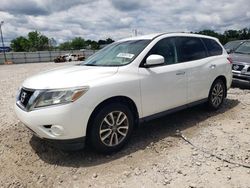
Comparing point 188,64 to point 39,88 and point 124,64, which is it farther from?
point 39,88

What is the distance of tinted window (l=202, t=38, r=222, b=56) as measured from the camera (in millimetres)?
5672

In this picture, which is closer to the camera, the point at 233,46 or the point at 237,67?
the point at 237,67

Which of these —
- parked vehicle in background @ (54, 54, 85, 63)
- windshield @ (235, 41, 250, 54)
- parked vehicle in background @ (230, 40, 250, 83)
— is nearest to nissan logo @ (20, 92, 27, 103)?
parked vehicle in background @ (230, 40, 250, 83)

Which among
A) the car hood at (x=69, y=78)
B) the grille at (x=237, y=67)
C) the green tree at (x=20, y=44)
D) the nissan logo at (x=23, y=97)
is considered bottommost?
the grille at (x=237, y=67)

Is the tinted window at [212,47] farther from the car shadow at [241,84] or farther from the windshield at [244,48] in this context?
the windshield at [244,48]

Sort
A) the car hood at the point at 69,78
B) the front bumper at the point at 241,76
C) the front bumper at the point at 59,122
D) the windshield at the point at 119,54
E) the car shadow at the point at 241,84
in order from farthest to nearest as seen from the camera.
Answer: the car shadow at the point at 241,84 → the front bumper at the point at 241,76 → the windshield at the point at 119,54 → the car hood at the point at 69,78 → the front bumper at the point at 59,122

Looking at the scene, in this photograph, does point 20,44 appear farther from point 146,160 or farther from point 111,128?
point 146,160

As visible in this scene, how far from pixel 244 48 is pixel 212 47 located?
175 inches

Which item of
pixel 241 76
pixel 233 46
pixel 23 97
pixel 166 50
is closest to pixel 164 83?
pixel 166 50

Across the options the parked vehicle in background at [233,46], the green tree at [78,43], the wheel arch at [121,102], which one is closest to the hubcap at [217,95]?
the wheel arch at [121,102]

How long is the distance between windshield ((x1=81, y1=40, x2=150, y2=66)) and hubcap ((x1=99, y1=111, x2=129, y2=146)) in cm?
85

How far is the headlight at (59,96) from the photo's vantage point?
341cm

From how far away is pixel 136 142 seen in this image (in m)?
4.31

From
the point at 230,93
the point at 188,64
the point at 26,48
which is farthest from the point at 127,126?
the point at 26,48
